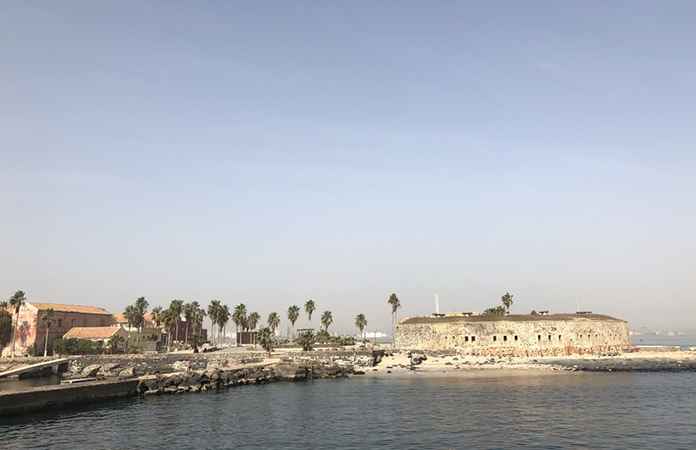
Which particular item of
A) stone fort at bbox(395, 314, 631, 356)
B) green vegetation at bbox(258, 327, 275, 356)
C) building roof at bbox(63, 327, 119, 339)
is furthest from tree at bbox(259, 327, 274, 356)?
building roof at bbox(63, 327, 119, 339)

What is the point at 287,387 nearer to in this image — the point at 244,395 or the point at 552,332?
the point at 244,395

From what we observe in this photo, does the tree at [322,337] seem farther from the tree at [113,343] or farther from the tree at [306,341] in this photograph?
the tree at [113,343]

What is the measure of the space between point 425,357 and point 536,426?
52.9 meters

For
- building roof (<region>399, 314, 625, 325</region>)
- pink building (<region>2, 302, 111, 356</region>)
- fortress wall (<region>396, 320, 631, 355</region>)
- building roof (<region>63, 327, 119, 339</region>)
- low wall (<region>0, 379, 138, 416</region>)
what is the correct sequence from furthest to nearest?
1. building roof (<region>63, 327, 119, 339</region>)
2. pink building (<region>2, 302, 111, 356</region>)
3. building roof (<region>399, 314, 625, 325</region>)
4. fortress wall (<region>396, 320, 631, 355</region>)
5. low wall (<region>0, 379, 138, 416</region>)

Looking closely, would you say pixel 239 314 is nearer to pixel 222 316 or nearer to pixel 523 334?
pixel 222 316

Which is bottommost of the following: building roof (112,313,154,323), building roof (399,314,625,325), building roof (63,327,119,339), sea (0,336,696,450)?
sea (0,336,696,450)

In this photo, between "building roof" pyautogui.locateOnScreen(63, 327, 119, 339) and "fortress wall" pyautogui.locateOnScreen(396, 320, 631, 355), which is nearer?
"fortress wall" pyautogui.locateOnScreen(396, 320, 631, 355)

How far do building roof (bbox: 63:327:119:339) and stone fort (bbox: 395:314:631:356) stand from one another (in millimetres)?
64351

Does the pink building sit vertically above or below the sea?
above

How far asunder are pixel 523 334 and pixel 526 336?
2.06 feet

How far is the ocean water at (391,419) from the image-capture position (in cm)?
2972

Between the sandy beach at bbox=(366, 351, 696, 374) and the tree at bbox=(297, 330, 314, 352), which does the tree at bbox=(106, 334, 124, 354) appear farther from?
the sandy beach at bbox=(366, 351, 696, 374)

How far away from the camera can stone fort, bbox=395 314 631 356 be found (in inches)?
3450

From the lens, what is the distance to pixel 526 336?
3506 inches
